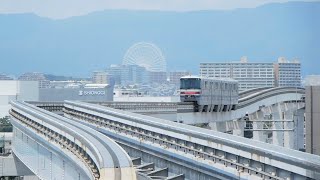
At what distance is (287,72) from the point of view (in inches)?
4471

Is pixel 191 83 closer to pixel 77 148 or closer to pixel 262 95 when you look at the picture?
pixel 262 95

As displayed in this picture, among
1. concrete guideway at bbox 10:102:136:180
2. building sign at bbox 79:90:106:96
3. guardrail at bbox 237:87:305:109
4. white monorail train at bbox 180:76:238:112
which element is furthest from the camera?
building sign at bbox 79:90:106:96

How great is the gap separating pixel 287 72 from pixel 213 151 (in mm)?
105519

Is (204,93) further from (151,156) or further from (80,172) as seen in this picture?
(80,172)

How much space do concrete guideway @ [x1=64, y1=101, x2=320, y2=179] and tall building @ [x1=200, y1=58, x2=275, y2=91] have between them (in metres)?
104

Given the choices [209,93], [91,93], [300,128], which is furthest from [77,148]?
[91,93]

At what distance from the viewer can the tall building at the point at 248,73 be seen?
388ft

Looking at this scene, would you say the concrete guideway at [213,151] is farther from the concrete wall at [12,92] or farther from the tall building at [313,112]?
the concrete wall at [12,92]

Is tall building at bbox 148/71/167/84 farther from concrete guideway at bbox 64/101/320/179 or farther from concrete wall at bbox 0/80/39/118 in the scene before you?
concrete guideway at bbox 64/101/320/179

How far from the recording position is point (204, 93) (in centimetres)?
2783

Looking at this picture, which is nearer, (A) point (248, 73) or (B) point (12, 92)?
(B) point (12, 92)

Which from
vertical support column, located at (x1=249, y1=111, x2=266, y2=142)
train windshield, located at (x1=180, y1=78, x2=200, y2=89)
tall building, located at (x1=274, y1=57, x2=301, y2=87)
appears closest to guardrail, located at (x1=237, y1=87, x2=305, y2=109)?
vertical support column, located at (x1=249, y1=111, x2=266, y2=142)

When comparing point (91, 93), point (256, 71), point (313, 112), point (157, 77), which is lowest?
point (91, 93)

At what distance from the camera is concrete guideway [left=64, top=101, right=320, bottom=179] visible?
25.8ft
